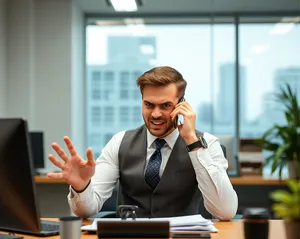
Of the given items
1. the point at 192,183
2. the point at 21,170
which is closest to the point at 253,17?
the point at 192,183

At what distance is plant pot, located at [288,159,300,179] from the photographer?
423 centimetres

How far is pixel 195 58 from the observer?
652cm

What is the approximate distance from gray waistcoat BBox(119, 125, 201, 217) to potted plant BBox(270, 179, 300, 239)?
39.4 inches

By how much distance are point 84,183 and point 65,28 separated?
411 cm

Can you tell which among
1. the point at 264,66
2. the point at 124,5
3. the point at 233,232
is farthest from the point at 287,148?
the point at 124,5

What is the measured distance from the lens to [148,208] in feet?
7.82

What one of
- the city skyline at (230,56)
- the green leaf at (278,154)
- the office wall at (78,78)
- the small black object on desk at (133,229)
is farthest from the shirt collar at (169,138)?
the city skyline at (230,56)

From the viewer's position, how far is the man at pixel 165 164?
2.24m

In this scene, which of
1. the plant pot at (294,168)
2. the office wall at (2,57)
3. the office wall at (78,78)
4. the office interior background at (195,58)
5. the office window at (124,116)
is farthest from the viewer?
the office window at (124,116)

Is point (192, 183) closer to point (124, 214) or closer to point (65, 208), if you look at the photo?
point (124, 214)

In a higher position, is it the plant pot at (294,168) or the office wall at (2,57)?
the office wall at (2,57)

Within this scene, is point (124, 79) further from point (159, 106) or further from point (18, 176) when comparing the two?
point (18, 176)

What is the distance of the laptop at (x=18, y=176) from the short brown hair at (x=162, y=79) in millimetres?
1017

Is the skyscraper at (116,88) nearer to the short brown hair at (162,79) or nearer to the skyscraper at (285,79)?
the skyscraper at (285,79)
